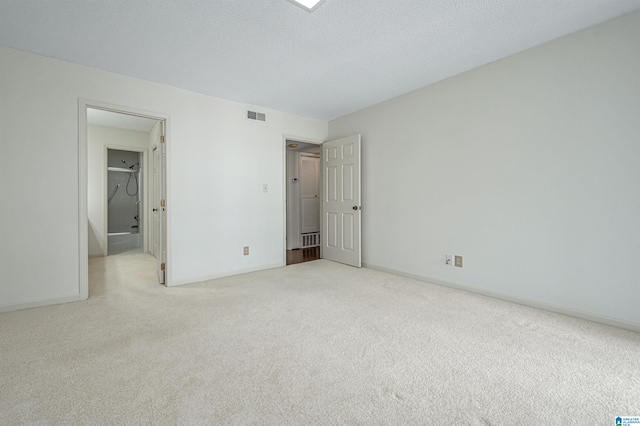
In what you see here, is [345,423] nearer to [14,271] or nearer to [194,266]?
[194,266]

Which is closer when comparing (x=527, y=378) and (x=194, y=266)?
(x=527, y=378)

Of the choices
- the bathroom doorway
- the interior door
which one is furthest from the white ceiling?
the interior door

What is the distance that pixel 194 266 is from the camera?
3.59 m

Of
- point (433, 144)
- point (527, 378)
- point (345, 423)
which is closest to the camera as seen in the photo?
point (345, 423)

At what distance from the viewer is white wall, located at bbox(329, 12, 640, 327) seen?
7.23 ft

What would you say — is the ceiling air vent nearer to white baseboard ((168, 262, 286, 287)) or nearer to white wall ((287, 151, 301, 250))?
white wall ((287, 151, 301, 250))

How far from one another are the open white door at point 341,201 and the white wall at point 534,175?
67cm

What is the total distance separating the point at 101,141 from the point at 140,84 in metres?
2.87

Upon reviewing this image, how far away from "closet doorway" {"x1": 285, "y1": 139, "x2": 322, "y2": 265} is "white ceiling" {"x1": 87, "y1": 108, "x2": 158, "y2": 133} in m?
2.62

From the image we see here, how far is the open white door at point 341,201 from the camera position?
430 centimetres

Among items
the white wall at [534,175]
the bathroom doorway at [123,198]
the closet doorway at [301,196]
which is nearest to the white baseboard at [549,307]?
the white wall at [534,175]

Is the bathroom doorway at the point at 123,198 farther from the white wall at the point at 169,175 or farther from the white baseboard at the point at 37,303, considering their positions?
the white baseboard at the point at 37,303

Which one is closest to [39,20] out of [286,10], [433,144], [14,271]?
[286,10]

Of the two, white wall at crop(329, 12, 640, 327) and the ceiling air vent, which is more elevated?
the ceiling air vent
